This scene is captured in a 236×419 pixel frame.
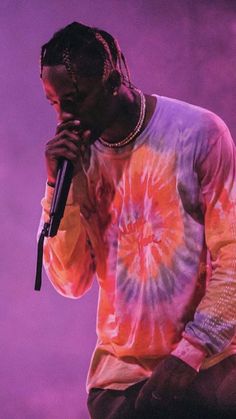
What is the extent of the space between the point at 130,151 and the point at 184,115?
0.45 ft

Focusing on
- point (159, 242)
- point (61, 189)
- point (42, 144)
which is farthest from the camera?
point (42, 144)

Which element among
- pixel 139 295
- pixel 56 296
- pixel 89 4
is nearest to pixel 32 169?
pixel 56 296

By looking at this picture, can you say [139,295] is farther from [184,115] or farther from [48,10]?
[48,10]

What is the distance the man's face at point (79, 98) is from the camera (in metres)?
Answer: 1.57

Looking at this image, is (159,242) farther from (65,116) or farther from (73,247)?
(65,116)

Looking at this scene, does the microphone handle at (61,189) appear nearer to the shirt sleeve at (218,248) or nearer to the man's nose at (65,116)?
the man's nose at (65,116)

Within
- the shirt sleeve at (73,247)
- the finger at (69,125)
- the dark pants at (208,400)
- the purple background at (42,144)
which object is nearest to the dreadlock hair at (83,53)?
the finger at (69,125)

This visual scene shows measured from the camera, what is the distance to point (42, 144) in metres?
2.05

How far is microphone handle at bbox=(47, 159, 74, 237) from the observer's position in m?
1.47

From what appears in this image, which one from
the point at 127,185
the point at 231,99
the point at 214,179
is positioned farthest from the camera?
the point at 231,99

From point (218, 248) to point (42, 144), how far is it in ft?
2.36

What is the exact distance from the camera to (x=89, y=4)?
208cm

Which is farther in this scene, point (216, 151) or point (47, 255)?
point (47, 255)

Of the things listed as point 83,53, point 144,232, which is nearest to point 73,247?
point 144,232
